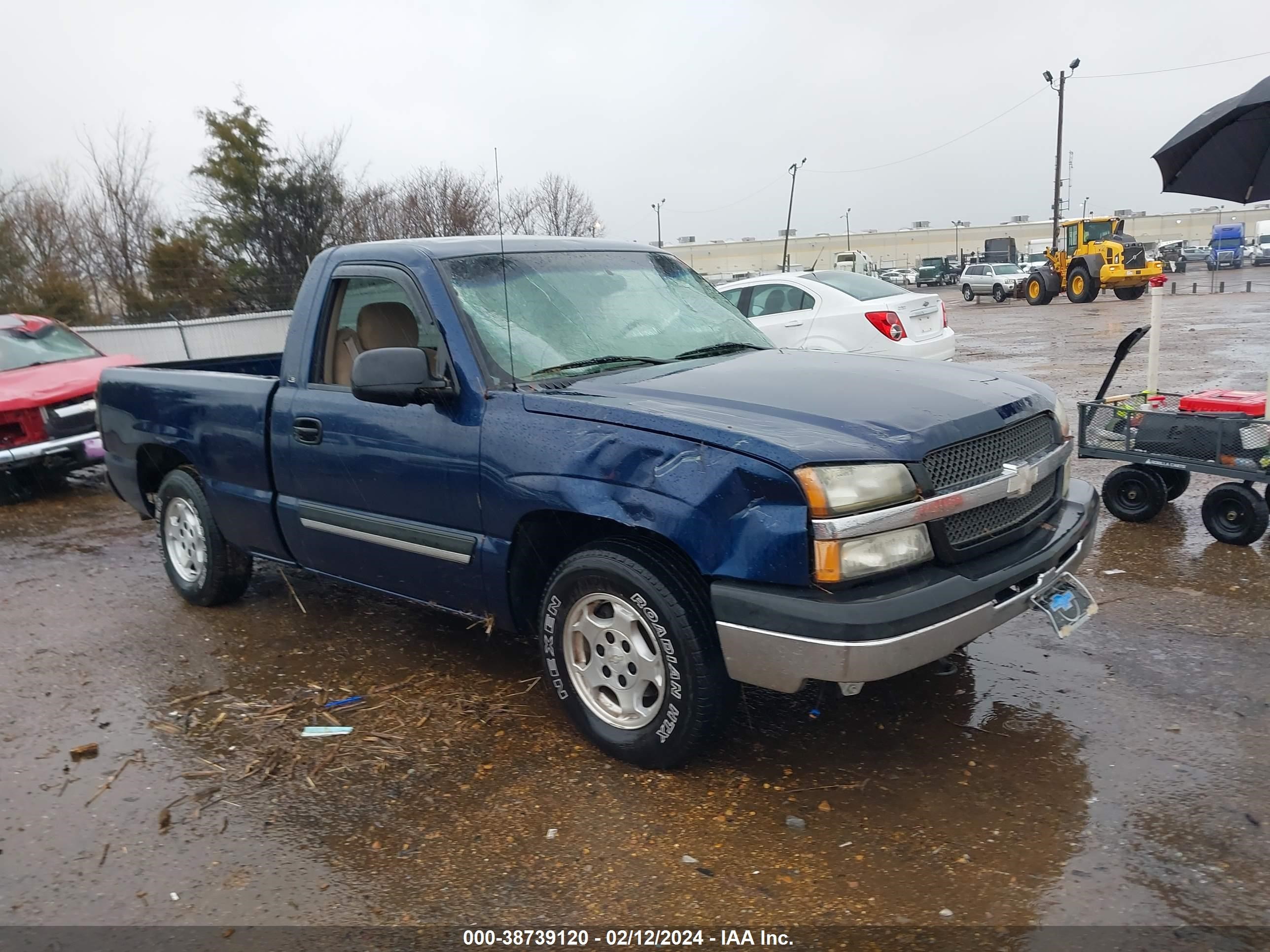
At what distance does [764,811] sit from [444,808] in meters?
1.08

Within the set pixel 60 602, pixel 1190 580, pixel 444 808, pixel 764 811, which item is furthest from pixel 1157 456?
pixel 60 602

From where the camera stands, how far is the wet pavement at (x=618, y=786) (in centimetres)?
285

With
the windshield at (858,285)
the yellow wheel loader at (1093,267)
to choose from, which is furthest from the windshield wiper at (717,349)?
the yellow wheel loader at (1093,267)

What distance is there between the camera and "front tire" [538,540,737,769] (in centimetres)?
325

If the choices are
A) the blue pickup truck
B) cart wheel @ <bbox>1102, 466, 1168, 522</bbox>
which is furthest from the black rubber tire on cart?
the blue pickup truck

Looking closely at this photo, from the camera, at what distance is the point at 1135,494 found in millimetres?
6301

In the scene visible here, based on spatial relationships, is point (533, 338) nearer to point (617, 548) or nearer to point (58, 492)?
point (617, 548)

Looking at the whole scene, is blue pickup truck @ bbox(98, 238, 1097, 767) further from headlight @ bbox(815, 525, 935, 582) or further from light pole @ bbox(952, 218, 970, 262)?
light pole @ bbox(952, 218, 970, 262)

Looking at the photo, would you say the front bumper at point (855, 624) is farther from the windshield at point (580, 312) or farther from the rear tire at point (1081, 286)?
the rear tire at point (1081, 286)

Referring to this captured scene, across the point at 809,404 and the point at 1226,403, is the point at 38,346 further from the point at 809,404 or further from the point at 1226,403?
the point at 1226,403

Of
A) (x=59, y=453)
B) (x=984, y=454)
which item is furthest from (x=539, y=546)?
(x=59, y=453)

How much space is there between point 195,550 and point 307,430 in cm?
159

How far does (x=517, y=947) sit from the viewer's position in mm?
2684

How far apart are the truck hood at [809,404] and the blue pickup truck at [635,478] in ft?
0.04
